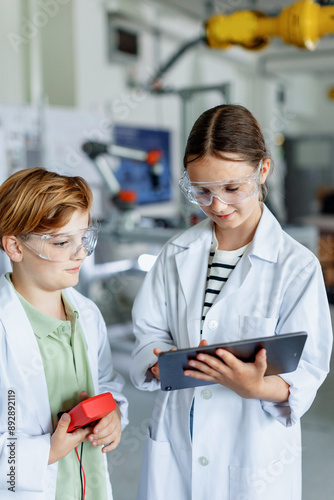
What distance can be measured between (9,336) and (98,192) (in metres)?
3.62

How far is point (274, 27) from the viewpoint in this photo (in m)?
2.48

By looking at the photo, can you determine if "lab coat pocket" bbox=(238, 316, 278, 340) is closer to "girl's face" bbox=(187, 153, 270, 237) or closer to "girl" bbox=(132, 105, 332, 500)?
"girl" bbox=(132, 105, 332, 500)

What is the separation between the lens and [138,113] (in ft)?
17.6

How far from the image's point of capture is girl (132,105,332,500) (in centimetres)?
104

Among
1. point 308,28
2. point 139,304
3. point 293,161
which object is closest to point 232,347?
point 139,304

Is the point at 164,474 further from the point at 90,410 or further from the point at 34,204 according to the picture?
the point at 34,204

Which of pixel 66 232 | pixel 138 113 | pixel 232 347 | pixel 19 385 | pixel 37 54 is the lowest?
pixel 19 385

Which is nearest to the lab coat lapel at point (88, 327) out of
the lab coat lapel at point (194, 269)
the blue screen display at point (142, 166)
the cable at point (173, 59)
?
the lab coat lapel at point (194, 269)

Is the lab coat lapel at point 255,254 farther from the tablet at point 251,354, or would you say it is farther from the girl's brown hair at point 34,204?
the girl's brown hair at point 34,204

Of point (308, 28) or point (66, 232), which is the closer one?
point (66, 232)

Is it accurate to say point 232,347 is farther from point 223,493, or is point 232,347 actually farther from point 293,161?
point 293,161

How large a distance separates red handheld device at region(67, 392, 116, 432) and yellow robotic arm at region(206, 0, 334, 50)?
6.53 ft

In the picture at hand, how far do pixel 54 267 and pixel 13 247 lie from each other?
0.32 feet

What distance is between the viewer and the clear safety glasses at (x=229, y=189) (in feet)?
3.45
